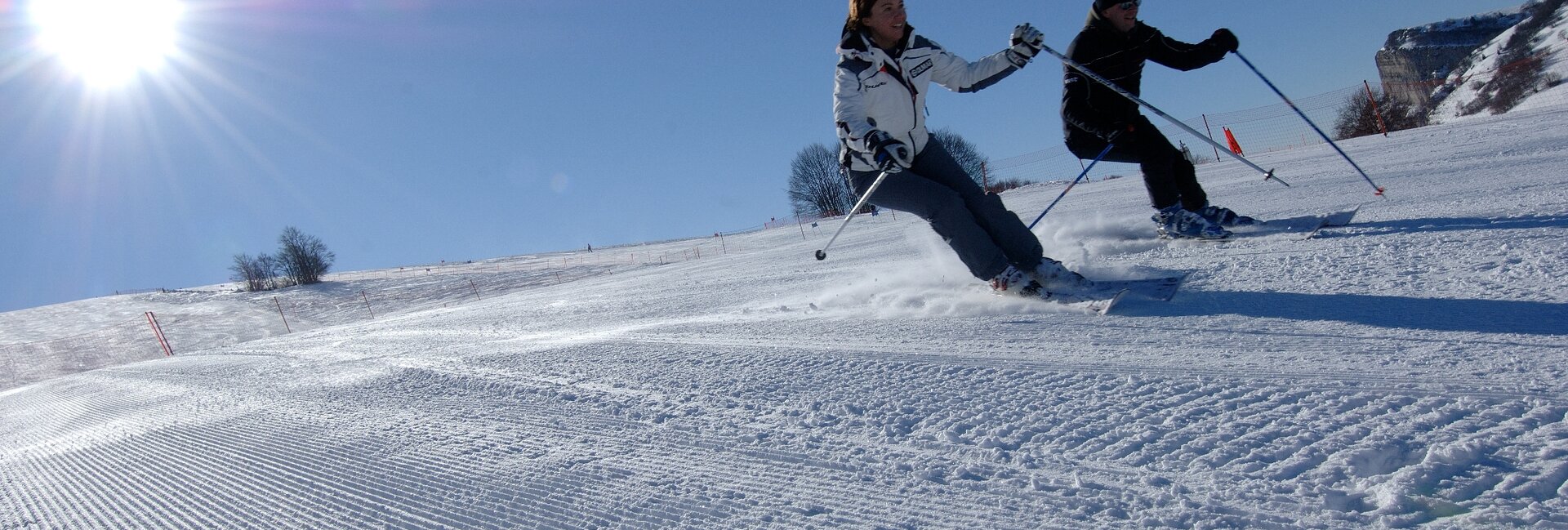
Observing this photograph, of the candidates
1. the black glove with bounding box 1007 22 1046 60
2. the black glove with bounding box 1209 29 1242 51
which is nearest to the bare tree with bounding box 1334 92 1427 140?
the black glove with bounding box 1209 29 1242 51

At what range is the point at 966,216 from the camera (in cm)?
298

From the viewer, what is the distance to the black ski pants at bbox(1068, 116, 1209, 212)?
379 centimetres

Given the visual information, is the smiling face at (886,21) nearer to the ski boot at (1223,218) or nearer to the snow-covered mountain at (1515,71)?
the ski boot at (1223,218)

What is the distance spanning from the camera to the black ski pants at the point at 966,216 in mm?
2910

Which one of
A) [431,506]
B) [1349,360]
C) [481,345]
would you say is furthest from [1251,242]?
[481,345]

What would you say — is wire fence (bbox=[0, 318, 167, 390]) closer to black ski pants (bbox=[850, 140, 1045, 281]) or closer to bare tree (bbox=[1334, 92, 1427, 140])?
black ski pants (bbox=[850, 140, 1045, 281])

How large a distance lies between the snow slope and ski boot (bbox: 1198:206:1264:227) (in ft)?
0.93

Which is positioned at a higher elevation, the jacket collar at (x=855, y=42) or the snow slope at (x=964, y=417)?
the jacket collar at (x=855, y=42)

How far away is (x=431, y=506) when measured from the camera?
4.76 ft

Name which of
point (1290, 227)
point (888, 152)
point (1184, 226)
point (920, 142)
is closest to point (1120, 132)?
point (1184, 226)

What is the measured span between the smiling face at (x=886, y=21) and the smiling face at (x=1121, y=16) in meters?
1.38

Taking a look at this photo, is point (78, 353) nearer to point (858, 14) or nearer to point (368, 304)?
point (368, 304)

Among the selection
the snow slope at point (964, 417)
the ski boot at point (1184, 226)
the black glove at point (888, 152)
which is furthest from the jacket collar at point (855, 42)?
the ski boot at point (1184, 226)

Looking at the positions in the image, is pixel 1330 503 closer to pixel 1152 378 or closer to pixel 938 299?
pixel 1152 378
